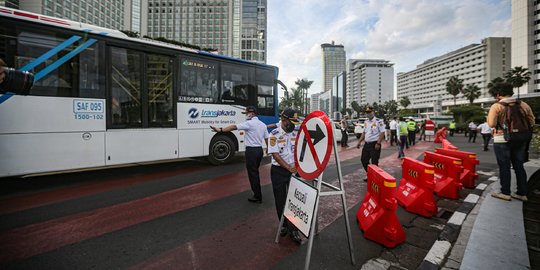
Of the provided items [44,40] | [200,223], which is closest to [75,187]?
[44,40]

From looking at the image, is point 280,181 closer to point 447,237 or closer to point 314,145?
point 314,145

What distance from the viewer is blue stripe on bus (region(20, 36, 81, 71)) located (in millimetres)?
5387

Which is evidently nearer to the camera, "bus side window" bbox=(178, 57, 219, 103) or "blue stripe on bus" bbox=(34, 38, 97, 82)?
"blue stripe on bus" bbox=(34, 38, 97, 82)

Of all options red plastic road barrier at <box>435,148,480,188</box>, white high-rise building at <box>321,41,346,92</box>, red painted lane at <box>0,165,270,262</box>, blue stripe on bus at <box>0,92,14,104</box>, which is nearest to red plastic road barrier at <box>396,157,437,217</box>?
red plastic road barrier at <box>435,148,480,188</box>

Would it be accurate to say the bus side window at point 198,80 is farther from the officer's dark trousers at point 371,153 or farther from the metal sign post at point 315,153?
the metal sign post at point 315,153

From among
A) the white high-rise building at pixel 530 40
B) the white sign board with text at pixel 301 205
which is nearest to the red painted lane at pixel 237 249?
the white sign board with text at pixel 301 205

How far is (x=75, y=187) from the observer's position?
5.71 m

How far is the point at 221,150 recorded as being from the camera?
860cm

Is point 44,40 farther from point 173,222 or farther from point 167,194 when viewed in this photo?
point 173,222

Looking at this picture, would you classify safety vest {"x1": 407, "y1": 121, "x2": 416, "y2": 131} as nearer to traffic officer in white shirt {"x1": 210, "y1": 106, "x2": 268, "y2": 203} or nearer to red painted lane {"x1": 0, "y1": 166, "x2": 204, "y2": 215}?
traffic officer in white shirt {"x1": 210, "y1": 106, "x2": 268, "y2": 203}

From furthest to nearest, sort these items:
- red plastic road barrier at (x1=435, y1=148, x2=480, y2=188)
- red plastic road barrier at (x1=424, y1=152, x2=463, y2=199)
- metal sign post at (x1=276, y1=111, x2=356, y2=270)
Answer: red plastic road barrier at (x1=435, y1=148, x2=480, y2=188)
red plastic road barrier at (x1=424, y1=152, x2=463, y2=199)
metal sign post at (x1=276, y1=111, x2=356, y2=270)

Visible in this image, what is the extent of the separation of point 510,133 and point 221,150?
7.25m

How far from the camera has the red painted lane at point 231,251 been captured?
270 cm

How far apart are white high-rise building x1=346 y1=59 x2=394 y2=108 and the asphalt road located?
7041 inches
